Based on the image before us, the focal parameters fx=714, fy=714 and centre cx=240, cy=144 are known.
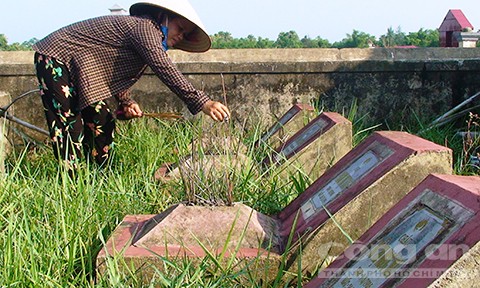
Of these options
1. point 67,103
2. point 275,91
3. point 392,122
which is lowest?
point 392,122

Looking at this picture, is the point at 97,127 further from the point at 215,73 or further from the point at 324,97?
the point at 324,97

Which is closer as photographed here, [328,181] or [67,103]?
[328,181]

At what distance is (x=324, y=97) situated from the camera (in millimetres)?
7172

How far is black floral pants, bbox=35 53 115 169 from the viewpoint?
455cm

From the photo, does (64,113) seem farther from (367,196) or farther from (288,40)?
(288,40)

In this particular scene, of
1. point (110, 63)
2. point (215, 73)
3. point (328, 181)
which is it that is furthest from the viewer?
point (215, 73)

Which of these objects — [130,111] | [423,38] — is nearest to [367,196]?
[130,111]

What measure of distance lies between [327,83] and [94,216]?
14.1 feet

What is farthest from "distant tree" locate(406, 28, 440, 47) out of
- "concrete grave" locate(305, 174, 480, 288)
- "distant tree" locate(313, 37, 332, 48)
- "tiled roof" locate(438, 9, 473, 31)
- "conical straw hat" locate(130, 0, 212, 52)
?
"concrete grave" locate(305, 174, 480, 288)

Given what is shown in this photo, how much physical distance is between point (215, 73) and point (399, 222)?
16.7ft

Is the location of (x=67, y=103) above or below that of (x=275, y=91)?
above

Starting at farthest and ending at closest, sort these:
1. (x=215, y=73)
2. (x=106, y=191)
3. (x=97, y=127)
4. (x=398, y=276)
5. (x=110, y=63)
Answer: (x=215, y=73), (x=97, y=127), (x=110, y=63), (x=106, y=191), (x=398, y=276)

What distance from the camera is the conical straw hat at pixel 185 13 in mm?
4395

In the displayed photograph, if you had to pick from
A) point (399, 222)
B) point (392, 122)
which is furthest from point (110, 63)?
point (392, 122)
